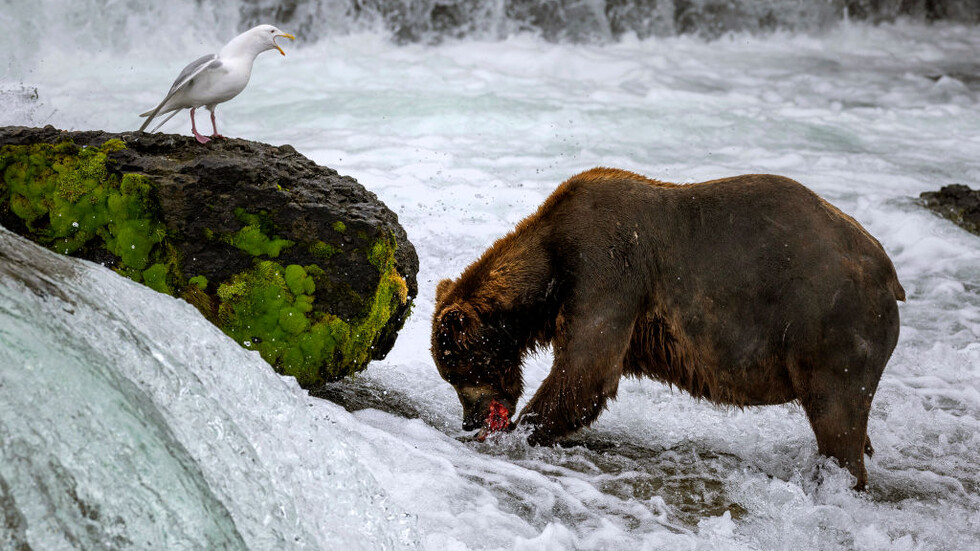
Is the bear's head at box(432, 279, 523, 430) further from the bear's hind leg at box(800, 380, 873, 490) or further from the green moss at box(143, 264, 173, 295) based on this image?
the bear's hind leg at box(800, 380, 873, 490)

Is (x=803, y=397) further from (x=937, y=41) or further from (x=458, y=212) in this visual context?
(x=937, y=41)

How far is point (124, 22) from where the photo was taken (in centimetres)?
1619

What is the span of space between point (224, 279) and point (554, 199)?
167cm

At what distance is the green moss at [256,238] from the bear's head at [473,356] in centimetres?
92

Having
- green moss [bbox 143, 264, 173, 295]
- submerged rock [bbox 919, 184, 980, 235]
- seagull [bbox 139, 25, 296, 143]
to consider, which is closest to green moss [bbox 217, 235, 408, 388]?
green moss [bbox 143, 264, 173, 295]

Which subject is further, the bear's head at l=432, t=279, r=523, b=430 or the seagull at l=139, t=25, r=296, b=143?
the seagull at l=139, t=25, r=296, b=143

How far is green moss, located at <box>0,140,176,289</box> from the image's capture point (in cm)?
466

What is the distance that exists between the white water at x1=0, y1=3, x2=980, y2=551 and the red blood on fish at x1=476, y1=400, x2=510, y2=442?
0.09 metres

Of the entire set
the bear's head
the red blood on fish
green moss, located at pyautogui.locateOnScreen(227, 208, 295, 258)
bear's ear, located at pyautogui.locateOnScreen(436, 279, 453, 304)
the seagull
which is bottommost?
the red blood on fish

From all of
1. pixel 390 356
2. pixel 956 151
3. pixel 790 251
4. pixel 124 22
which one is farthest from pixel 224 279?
pixel 124 22

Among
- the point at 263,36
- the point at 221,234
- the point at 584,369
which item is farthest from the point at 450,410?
the point at 263,36

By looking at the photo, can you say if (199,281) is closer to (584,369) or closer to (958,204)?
(584,369)

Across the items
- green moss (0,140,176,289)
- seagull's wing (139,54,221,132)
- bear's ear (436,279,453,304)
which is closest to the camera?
green moss (0,140,176,289)

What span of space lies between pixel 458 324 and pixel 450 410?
0.61 meters
